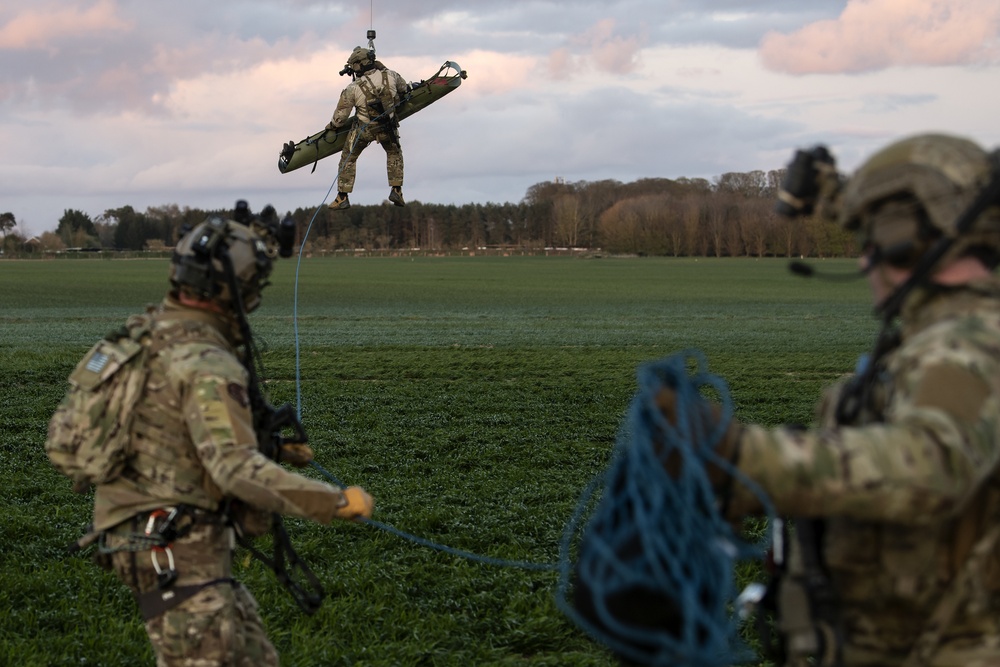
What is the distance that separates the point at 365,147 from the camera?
932 cm

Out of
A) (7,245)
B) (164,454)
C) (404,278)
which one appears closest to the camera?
(164,454)

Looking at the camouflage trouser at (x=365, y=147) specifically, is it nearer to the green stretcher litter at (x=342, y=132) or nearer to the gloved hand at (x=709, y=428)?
the green stretcher litter at (x=342, y=132)

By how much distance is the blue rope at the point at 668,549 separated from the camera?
8.50 feet

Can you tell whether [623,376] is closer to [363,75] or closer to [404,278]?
[363,75]

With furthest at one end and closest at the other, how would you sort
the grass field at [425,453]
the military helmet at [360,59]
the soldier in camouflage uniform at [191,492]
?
the military helmet at [360,59] → the grass field at [425,453] → the soldier in camouflage uniform at [191,492]

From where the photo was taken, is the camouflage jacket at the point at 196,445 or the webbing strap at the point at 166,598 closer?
the camouflage jacket at the point at 196,445

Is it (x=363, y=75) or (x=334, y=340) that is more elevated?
(x=363, y=75)

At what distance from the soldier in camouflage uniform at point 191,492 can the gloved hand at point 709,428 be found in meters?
2.46

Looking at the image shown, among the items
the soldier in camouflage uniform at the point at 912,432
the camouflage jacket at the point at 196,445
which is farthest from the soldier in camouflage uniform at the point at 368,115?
the soldier in camouflage uniform at the point at 912,432

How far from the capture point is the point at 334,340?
104 ft

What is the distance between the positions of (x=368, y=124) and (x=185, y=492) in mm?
4618

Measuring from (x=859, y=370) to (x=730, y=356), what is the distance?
24.3 m

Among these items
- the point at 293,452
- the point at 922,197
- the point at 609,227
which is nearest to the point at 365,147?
the point at 293,452

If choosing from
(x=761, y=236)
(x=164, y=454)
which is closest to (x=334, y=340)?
(x=164, y=454)
